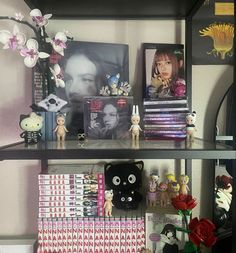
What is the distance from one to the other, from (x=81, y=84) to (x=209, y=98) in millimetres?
445

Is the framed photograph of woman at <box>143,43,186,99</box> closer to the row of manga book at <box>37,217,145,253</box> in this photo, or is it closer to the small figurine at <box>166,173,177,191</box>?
the small figurine at <box>166,173,177,191</box>

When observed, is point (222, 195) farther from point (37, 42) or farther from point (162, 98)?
point (37, 42)

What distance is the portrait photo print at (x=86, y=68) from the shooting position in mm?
979

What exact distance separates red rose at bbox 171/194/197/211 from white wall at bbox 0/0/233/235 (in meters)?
0.19

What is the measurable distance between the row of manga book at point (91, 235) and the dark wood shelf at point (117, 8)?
0.64m

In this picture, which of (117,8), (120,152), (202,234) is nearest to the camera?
(120,152)

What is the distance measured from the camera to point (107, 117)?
892 millimetres

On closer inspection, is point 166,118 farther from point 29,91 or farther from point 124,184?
point 29,91

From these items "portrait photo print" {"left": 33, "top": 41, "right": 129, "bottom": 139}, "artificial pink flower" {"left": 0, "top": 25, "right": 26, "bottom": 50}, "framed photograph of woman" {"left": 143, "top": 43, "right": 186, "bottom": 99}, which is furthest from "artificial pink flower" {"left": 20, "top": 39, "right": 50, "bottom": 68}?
"framed photograph of woman" {"left": 143, "top": 43, "right": 186, "bottom": 99}

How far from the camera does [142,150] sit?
70cm

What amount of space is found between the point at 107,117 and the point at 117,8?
340 millimetres

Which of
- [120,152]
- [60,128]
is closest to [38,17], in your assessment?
[60,128]

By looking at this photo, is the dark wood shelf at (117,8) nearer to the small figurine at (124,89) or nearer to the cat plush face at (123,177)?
the small figurine at (124,89)

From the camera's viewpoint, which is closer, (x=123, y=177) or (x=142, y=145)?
(x=142, y=145)
